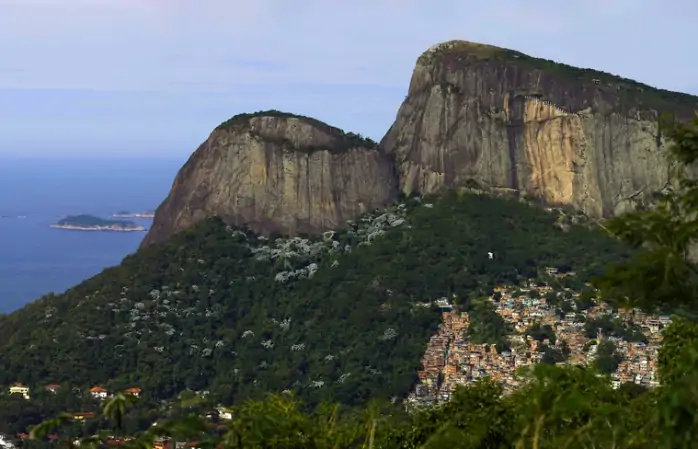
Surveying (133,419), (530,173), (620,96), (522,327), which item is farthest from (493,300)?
(133,419)

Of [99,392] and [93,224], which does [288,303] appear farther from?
[93,224]

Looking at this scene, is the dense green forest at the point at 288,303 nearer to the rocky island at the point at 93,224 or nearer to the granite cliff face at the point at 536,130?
the granite cliff face at the point at 536,130

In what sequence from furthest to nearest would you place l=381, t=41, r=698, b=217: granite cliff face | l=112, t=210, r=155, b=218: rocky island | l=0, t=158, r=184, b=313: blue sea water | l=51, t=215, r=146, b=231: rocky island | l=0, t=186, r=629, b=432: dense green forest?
l=112, t=210, r=155, b=218: rocky island → l=51, t=215, r=146, b=231: rocky island → l=0, t=158, r=184, b=313: blue sea water → l=381, t=41, r=698, b=217: granite cliff face → l=0, t=186, r=629, b=432: dense green forest

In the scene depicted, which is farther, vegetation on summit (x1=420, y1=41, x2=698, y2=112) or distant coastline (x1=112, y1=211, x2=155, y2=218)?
distant coastline (x1=112, y1=211, x2=155, y2=218)

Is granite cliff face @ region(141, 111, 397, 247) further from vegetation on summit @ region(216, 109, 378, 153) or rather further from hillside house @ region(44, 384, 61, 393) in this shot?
hillside house @ region(44, 384, 61, 393)

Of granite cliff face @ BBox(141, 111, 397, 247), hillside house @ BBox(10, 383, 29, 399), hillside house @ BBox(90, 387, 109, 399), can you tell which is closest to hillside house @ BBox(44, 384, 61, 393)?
hillside house @ BBox(10, 383, 29, 399)

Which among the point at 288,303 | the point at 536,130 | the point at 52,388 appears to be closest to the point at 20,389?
the point at 52,388
